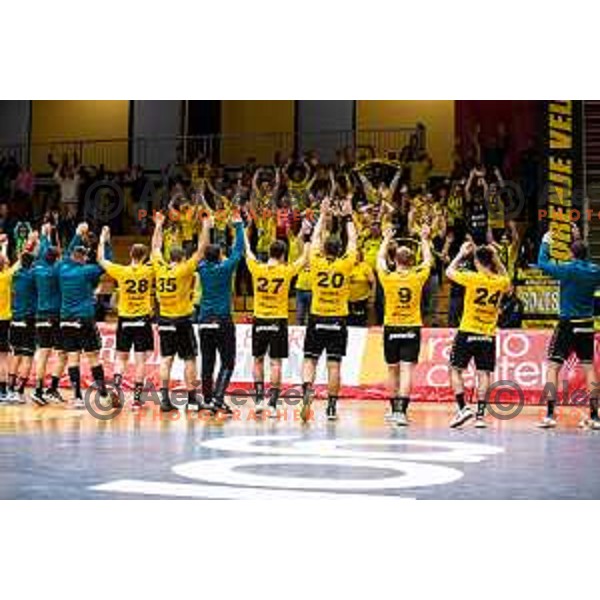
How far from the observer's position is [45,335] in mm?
14383

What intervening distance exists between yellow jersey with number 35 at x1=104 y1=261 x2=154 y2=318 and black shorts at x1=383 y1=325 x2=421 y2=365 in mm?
3198

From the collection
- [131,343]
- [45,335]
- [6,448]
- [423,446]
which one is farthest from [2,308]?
[423,446]

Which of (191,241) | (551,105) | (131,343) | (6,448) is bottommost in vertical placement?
(6,448)

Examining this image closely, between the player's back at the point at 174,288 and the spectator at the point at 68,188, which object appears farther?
the spectator at the point at 68,188

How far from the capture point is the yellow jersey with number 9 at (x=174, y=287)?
507 inches

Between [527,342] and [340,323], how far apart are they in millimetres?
3897

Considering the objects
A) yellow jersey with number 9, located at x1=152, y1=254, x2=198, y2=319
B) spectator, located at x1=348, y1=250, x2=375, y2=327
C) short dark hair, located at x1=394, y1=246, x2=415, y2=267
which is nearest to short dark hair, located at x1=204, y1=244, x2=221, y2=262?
yellow jersey with number 9, located at x1=152, y1=254, x2=198, y2=319

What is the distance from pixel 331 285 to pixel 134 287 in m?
2.65

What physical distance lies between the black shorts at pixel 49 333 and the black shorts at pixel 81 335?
516 mm

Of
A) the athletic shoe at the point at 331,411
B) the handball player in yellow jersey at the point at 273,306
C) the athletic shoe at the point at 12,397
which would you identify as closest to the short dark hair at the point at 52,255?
the athletic shoe at the point at 12,397

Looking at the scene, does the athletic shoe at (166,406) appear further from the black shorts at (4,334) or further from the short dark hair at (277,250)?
the black shorts at (4,334)

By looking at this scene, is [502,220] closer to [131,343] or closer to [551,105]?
[551,105]

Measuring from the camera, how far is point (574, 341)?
39.6 ft

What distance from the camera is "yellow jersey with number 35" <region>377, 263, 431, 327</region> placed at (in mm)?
12156
